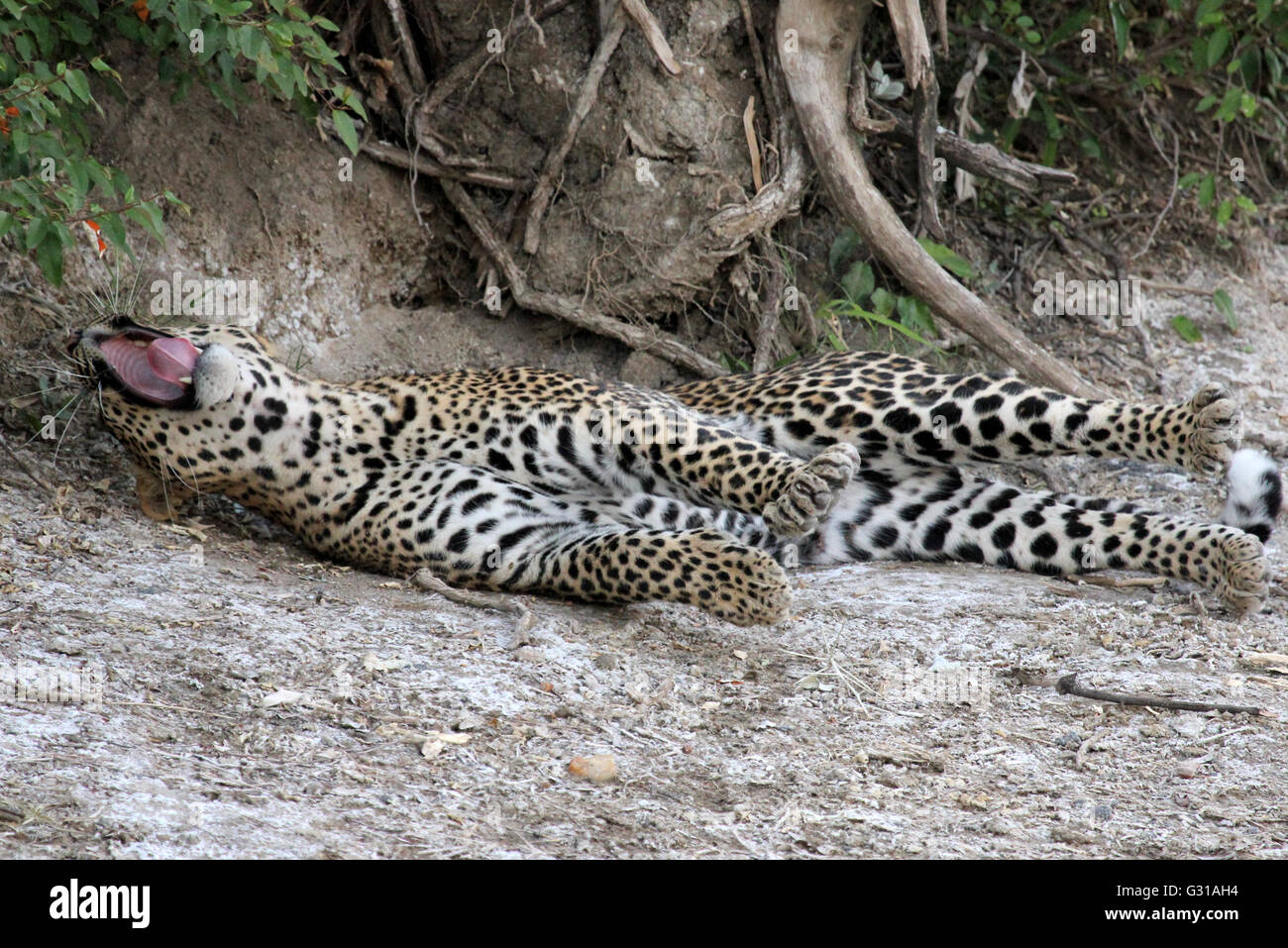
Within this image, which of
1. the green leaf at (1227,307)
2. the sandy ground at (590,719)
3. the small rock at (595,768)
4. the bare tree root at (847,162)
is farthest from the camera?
the green leaf at (1227,307)

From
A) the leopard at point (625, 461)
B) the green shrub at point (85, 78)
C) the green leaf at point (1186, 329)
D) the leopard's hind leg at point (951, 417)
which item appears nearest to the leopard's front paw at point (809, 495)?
the leopard at point (625, 461)

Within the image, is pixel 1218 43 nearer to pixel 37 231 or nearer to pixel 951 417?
pixel 951 417

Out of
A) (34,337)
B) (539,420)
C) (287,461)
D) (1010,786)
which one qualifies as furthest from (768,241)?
(1010,786)

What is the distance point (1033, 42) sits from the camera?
7871 millimetres

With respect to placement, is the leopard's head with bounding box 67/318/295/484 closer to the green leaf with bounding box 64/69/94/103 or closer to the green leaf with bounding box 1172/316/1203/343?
the green leaf with bounding box 64/69/94/103

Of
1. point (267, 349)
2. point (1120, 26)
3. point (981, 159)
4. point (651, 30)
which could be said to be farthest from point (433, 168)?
point (1120, 26)

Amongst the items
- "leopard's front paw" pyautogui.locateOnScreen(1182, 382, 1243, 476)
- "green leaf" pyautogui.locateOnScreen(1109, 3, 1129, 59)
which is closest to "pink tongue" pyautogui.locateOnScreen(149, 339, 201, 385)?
"leopard's front paw" pyautogui.locateOnScreen(1182, 382, 1243, 476)

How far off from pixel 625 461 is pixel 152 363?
190cm

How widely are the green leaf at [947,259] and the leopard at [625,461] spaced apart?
162 centimetres

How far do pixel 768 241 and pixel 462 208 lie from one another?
1.63 meters

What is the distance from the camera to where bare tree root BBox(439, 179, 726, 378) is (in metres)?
7.00

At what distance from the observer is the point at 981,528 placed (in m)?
5.83

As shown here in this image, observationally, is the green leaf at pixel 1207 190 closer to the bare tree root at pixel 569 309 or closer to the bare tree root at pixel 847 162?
the bare tree root at pixel 847 162

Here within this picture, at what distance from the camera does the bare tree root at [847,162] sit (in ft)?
22.2
